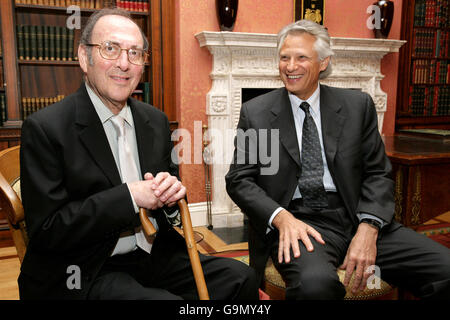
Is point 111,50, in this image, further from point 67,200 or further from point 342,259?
point 342,259

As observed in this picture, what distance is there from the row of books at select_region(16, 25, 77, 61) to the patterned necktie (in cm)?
258

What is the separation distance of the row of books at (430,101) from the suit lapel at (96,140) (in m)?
4.90

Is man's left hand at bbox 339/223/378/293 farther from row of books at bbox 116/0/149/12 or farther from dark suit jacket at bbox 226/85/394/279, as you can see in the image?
row of books at bbox 116/0/149/12

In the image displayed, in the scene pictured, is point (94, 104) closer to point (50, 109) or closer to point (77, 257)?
point (50, 109)

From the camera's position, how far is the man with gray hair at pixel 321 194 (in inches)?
61.5

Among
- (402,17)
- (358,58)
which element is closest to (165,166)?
(358,58)

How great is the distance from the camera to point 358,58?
446cm

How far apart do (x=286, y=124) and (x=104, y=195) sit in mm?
951

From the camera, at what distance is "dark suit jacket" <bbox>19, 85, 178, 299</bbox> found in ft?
4.02

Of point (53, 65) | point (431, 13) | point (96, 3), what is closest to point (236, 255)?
point (53, 65)

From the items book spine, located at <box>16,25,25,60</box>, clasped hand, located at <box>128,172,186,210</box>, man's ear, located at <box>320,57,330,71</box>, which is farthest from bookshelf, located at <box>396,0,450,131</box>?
clasped hand, located at <box>128,172,186,210</box>

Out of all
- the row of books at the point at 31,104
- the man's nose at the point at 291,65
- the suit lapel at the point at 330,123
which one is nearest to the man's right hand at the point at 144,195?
the suit lapel at the point at 330,123

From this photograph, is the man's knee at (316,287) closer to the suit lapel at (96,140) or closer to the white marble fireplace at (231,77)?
the suit lapel at (96,140)

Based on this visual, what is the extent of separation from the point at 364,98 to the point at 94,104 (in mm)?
1262
